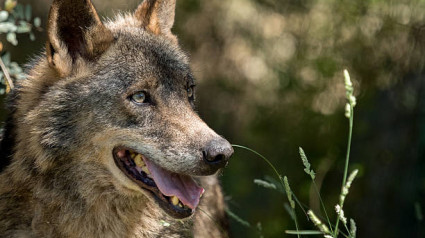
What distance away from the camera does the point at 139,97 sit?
4281mm

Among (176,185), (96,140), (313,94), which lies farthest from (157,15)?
(313,94)

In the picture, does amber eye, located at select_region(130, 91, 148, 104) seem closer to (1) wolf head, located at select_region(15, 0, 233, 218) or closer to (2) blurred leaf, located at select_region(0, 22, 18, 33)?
(1) wolf head, located at select_region(15, 0, 233, 218)

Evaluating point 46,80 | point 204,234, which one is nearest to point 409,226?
point 204,234

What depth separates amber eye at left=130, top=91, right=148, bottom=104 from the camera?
4.27 metres

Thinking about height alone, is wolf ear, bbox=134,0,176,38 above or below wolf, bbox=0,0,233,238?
above

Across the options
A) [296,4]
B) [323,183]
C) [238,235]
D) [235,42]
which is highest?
[296,4]

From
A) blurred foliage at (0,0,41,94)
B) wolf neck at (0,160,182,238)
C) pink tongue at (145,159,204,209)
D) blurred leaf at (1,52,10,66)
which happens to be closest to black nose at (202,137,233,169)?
pink tongue at (145,159,204,209)

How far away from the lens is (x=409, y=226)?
7.57 metres

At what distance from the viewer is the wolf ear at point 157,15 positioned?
4.97 m

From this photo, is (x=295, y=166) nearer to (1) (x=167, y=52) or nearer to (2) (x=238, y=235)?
(2) (x=238, y=235)

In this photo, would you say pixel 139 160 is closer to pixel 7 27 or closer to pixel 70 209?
pixel 70 209

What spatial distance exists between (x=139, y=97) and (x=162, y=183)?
1.81ft

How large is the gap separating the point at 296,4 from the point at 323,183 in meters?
2.14

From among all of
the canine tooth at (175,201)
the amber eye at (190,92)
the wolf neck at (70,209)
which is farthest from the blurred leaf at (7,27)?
the canine tooth at (175,201)
